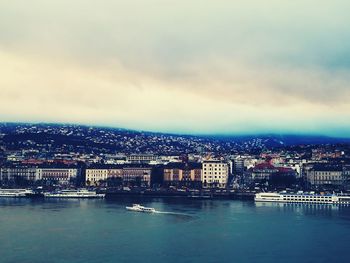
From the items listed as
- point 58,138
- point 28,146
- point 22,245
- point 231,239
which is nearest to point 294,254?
point 231,239

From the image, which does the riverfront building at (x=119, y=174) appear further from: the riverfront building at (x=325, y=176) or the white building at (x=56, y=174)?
the riverfront building at (x=325, y=176)

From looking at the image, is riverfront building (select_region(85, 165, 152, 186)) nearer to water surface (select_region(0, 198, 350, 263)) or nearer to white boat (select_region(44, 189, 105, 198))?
white boat (select_region(44, 189, 105, 198))

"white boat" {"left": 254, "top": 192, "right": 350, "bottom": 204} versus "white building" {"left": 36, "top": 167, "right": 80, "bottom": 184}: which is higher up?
"white building" {"left": 36, "top": 167, "right": 80, "bottom": 184}

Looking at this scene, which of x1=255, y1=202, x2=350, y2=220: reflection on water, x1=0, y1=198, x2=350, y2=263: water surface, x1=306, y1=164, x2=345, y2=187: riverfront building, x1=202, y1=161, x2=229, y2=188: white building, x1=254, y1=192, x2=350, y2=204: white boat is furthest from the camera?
x1=202, y1=161, x2=229, y2=188: white building

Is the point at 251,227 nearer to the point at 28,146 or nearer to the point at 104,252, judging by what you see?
the point at 104,252

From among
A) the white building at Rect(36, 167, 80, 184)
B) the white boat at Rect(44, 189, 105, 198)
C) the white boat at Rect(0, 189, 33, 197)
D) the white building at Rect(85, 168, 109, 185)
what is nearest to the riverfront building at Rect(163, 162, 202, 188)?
the white building at Rect(85, 168, 109, 185)

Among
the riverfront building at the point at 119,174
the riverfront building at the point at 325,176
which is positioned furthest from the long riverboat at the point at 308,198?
the riverfront building at the point at 119,174
